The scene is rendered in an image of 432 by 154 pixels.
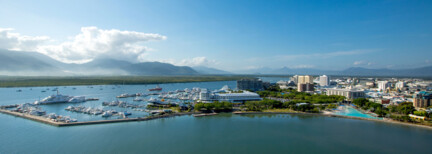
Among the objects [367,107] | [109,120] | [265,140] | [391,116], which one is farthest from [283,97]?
[109,120]

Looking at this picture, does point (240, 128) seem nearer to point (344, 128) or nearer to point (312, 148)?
point (312, 148)

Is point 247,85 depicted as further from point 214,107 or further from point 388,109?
point 388,109

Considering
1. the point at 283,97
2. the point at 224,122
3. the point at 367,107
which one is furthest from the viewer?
the point at 283,97

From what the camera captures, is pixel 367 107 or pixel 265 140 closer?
pixel 265 140

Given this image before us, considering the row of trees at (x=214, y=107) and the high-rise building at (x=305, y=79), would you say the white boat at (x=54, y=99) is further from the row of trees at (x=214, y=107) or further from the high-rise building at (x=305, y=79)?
the high-rise building at (x=305, y=79)

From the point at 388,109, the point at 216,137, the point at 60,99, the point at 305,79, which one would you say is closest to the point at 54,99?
the point at 60,99

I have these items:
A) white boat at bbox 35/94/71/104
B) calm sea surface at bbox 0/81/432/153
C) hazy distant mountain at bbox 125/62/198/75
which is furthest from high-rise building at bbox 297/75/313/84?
hazy distant mountain at bbox 125/62/198/75

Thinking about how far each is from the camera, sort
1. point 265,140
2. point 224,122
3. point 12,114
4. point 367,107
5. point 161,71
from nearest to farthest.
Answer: point 265,140
point 224,122
point 12,114
point 367,107
point 161,71

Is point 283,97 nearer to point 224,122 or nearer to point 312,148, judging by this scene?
point 224,122
